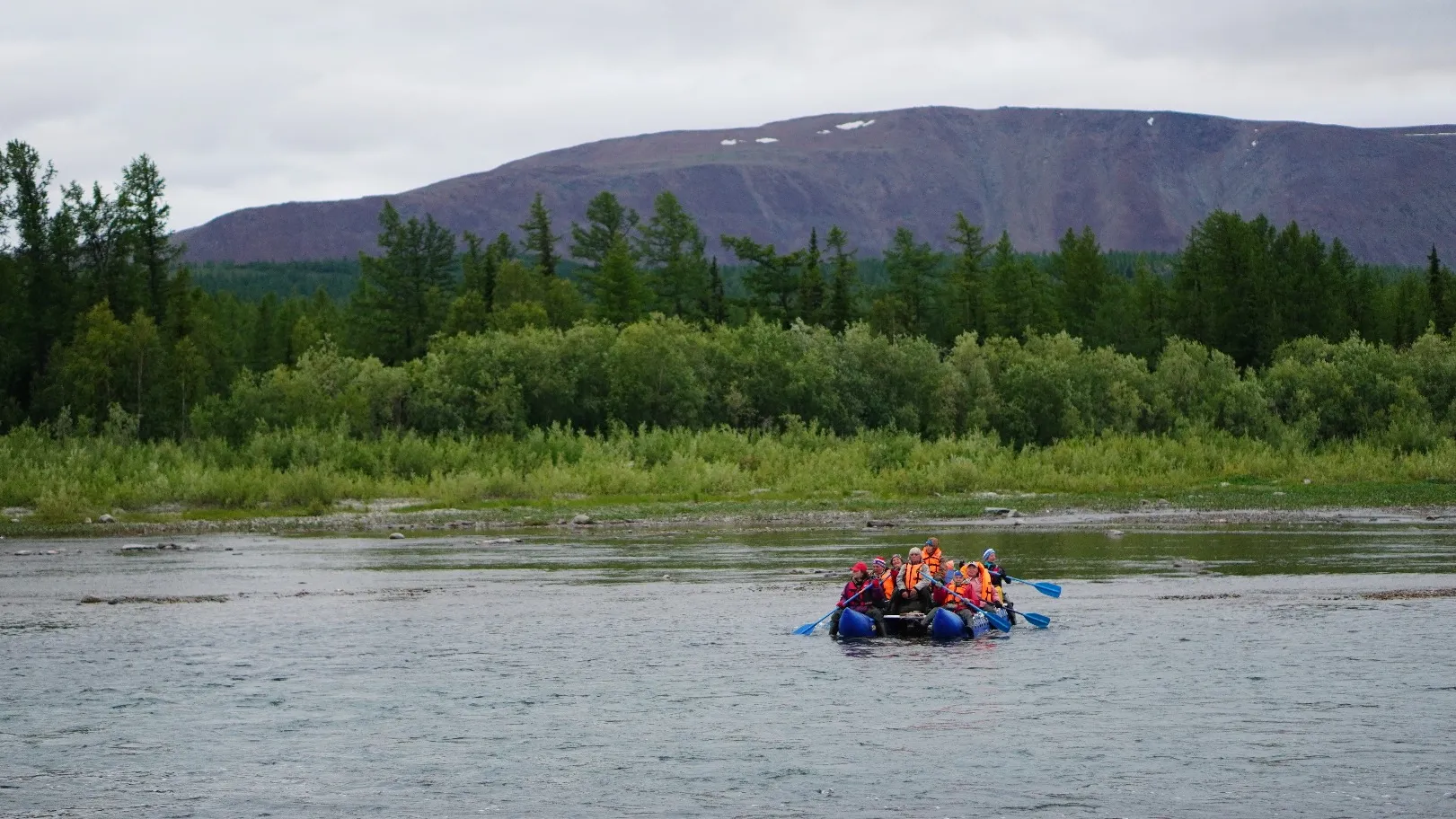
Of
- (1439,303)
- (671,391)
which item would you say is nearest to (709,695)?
(671,391)

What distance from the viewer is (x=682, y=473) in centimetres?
6731

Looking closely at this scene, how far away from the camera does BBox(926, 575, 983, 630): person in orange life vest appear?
107 ft

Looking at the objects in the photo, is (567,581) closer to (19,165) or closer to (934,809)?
(934,809)

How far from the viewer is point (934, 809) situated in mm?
19203

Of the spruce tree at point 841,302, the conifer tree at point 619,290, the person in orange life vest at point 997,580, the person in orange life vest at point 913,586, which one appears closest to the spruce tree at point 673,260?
the conifer tree at point 619,290

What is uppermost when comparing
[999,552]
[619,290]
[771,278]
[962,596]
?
[771,278]

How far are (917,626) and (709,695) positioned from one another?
793cm

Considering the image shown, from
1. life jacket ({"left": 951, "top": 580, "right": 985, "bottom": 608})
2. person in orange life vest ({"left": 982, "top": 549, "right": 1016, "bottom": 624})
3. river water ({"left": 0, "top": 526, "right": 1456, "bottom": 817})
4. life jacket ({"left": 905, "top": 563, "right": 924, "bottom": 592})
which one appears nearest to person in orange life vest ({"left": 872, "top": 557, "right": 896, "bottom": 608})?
life jacket ({"left": 905, "top": 563, "right": 924, "bottom": 592})

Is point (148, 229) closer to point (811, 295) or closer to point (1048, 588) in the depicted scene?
point (811, 295)

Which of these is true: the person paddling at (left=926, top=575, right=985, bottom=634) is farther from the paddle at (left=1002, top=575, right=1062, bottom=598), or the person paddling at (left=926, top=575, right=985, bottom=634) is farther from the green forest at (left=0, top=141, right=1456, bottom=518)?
the green forest at (left=0, top=141, right=1456, bottom=518)

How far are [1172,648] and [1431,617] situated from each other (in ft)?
20.1

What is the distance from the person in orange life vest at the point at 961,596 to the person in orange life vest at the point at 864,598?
1082 mm

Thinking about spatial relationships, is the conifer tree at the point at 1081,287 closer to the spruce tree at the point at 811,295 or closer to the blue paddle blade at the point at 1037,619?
the spruce tree at the point at 811,295

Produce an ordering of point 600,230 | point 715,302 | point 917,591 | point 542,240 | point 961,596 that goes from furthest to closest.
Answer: point 600,230
point 542,240
point 715,302
point 917,591
point 961,596
